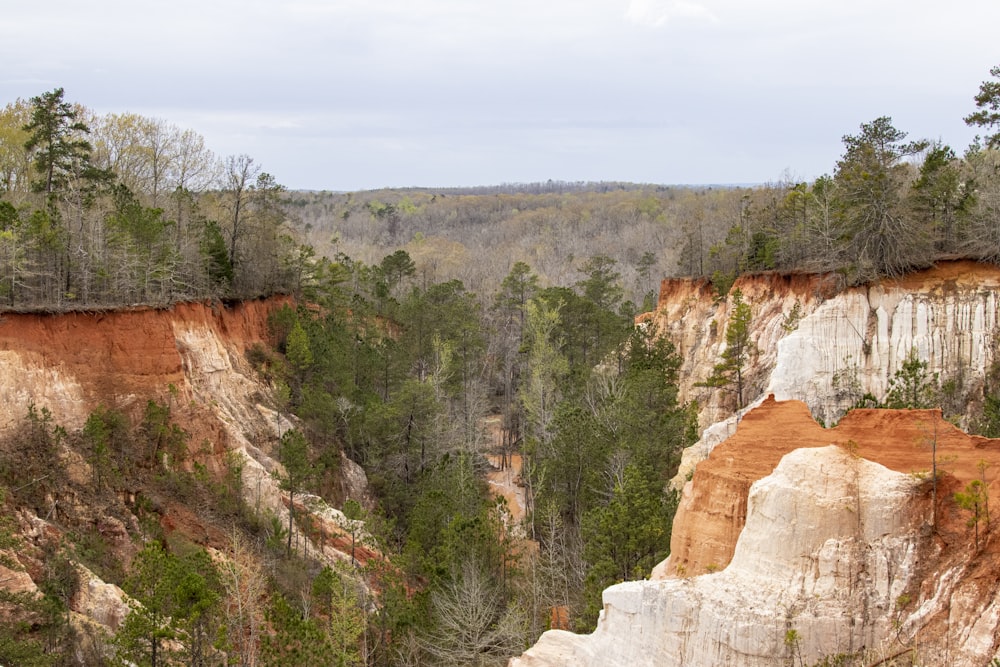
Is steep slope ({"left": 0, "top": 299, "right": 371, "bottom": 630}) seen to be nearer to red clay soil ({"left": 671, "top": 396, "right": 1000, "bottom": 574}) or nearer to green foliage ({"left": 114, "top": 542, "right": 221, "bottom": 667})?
green foliage ({"left": 114, "top": 542, "right": 221, "bottom": 667})

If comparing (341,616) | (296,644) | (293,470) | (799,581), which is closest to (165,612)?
(296,644)

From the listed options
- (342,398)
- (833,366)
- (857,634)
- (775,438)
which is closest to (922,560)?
(857,634)

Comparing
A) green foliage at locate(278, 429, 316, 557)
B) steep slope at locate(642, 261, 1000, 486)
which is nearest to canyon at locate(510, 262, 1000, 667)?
steep slope at locate(642, 261, 1000, 486)

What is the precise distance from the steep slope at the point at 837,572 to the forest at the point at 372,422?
5.87 m

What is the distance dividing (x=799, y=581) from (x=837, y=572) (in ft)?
1.81

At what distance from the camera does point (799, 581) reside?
11.9 metres

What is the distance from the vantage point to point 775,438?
45.2ft

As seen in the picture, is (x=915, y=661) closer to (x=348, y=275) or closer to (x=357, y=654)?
(x=357, y=654)

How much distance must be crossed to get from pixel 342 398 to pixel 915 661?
2684cm

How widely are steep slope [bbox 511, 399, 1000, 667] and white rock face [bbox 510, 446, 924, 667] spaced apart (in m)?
0.02

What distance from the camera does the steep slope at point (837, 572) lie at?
11094 mm

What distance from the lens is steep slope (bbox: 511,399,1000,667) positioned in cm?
1109

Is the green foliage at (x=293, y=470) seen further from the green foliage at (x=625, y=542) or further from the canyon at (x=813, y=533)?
the green foliage at (x=625, y=542)

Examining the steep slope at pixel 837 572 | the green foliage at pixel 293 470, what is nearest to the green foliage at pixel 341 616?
the green foliage at pixel 293 470
